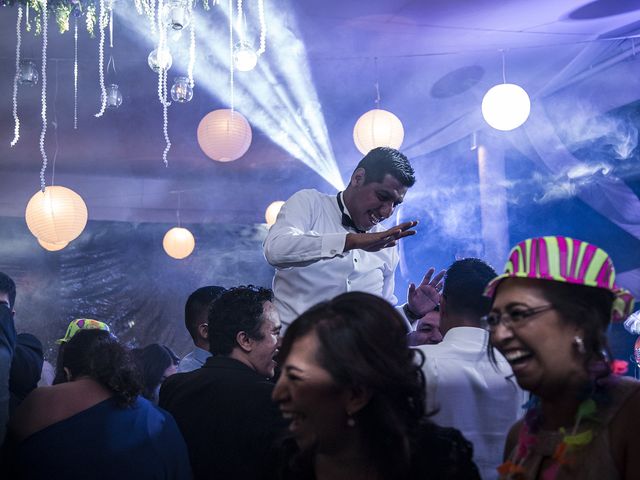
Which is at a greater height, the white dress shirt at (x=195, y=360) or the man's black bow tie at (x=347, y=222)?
the man's black bow tie at (x=347, y=222)

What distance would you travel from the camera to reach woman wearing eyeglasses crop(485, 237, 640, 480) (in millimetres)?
1208

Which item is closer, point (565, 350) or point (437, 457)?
point (565, 350)

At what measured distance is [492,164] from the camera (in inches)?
275

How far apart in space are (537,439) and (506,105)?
11.6 feet

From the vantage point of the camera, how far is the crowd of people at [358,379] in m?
1.26

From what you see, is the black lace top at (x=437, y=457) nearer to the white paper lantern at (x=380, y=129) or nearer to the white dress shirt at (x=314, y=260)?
the white dress shirt at (x=314, y=260)

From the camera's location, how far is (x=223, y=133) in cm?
521

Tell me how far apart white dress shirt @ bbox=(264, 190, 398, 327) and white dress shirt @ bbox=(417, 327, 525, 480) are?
0.56m

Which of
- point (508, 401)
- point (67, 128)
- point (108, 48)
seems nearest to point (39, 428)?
point (508, 401)

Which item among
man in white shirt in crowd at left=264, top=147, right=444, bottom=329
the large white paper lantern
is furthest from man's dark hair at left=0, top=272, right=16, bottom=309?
the large white paper lantern

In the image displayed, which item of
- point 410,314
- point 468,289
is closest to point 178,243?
point 410,314

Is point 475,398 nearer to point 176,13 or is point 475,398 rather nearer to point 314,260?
point 314,260

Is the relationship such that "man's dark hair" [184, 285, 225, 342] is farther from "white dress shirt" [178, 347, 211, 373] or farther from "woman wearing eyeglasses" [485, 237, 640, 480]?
"woman wearing eyeglasses" [485, 237, 640, 480]

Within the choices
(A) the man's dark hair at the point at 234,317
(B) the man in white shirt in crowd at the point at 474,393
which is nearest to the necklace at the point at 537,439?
(B) the man in white shirt in crowd at the point at 474,393
